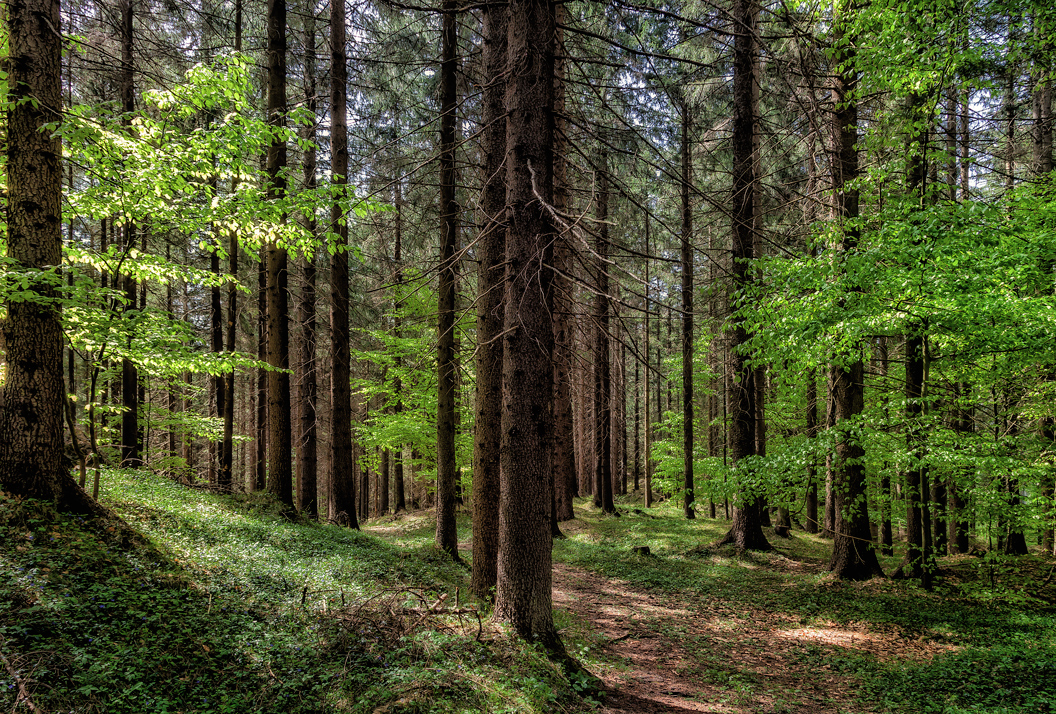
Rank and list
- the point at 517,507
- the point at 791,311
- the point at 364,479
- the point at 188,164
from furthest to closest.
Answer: the point at 364,479 < the point at 791,311 < the point at 188,164 < the point at 517,507

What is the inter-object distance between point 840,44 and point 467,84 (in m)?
7.17

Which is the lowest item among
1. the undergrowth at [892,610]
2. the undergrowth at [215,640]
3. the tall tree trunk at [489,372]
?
the undergrowth at [892,610]

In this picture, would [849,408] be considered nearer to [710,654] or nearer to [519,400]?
[710,654]

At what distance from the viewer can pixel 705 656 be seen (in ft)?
21.6

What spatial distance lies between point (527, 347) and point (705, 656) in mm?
5060

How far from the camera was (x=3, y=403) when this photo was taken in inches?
199

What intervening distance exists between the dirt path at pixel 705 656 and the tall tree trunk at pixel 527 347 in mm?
1315

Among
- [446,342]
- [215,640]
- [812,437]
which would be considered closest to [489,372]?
[446,342]

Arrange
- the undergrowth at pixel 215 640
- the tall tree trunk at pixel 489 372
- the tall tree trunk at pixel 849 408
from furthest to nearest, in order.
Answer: the tall tree trunk at pixel 849 408 < the tall tree trunk at pixel 489 372 < the undergrowth at pixel 215 640

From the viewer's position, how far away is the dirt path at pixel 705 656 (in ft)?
17.1

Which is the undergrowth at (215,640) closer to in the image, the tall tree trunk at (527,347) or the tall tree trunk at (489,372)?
the tall tree trunk at (527,347)

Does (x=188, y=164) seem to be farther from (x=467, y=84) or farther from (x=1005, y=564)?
(x=1005, y=564)

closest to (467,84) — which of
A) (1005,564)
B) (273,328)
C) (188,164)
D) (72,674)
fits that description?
(188,164)

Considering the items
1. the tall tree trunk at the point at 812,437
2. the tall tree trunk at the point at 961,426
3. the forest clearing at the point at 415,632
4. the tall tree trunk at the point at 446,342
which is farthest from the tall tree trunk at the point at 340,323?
the tall tree trunk at the point at 961,426
